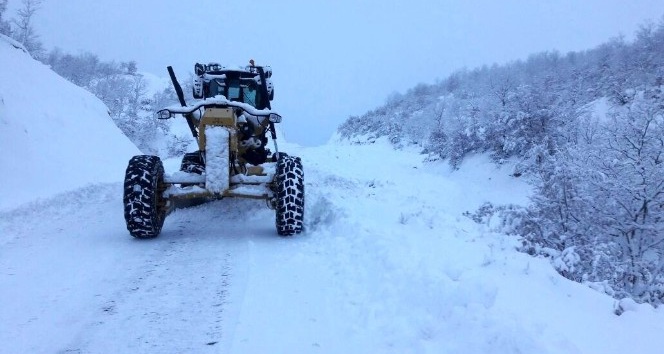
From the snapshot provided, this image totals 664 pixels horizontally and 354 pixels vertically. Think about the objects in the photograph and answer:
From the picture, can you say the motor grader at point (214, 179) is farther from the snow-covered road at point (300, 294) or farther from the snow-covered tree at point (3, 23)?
the snow-covered tree at point (3, 23)

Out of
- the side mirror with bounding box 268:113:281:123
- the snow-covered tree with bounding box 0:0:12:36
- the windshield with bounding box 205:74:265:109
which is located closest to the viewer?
the side mirror with bounding box 268:113:281:123

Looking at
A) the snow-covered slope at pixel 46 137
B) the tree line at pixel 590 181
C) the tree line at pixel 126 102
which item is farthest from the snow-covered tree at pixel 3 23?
the tree line at pixel 590 181

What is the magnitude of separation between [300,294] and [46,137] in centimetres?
1037

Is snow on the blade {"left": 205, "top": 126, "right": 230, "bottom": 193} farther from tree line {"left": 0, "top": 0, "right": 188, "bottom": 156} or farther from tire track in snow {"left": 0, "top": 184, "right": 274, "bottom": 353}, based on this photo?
tree line {"left": 0, "top": 0, "right": 188, "bottom": 156}

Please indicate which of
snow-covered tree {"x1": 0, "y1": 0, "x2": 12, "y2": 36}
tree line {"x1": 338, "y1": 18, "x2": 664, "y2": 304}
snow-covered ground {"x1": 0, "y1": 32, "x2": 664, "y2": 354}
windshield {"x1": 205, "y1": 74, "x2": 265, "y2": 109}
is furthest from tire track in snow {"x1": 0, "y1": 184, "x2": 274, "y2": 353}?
snow-covered tree {"x1": 0, "y1": 0, "x2": 12, "y2": 36}

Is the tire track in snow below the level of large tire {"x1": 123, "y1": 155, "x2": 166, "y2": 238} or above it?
below

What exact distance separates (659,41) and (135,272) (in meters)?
38.6

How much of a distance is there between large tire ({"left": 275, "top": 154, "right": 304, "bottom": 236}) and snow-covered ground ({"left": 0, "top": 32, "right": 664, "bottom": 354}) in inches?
8.8

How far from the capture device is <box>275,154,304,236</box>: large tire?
620 cm

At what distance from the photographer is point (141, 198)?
5.92 meters

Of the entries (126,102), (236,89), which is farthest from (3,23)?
(236,89)

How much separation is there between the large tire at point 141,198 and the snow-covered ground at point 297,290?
0.21 metres

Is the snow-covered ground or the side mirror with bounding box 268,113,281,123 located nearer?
the snow-covered ground

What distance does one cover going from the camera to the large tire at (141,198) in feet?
19.4
